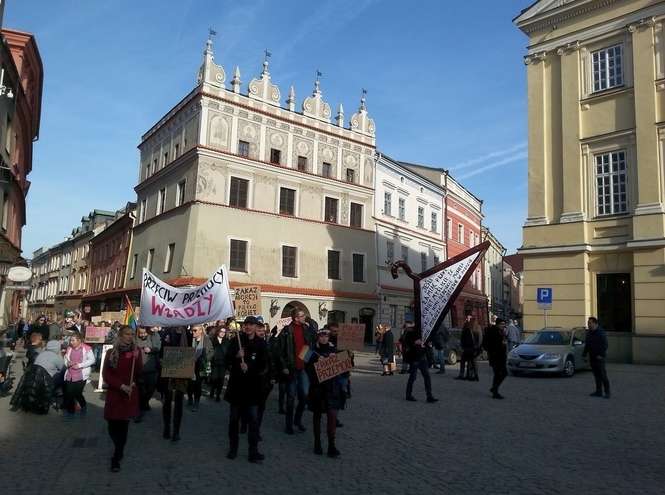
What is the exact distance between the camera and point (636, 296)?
21.0 m

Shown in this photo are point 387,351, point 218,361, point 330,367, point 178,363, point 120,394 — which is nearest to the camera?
point 120,394

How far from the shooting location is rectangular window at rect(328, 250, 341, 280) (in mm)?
35938

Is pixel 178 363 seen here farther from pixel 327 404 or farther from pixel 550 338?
pixel 550 338

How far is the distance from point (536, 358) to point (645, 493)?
38.0 feet

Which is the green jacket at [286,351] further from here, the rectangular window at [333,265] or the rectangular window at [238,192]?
the rectangular window at [333,265]

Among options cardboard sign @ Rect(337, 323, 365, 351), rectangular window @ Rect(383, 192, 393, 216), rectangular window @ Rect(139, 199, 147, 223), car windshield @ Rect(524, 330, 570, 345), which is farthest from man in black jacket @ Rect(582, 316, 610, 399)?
rectangular window @ Rect(139, 199, 147, 223)

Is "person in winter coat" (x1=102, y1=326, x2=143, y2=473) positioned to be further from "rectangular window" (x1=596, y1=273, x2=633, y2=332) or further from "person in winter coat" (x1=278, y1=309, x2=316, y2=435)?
"rectangular window" (x1=596, y1=273, x2=633, y2=332)

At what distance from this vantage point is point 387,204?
40.1m

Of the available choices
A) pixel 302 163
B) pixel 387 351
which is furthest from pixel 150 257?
pixel 387 351

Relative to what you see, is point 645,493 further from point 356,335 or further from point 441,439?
point 356,335

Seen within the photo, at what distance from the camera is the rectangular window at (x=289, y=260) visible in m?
33.8

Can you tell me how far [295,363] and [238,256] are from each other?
895 inches

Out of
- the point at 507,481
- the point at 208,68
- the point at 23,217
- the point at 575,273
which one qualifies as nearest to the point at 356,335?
the point at 507,481

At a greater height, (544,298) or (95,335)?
(544,298)
